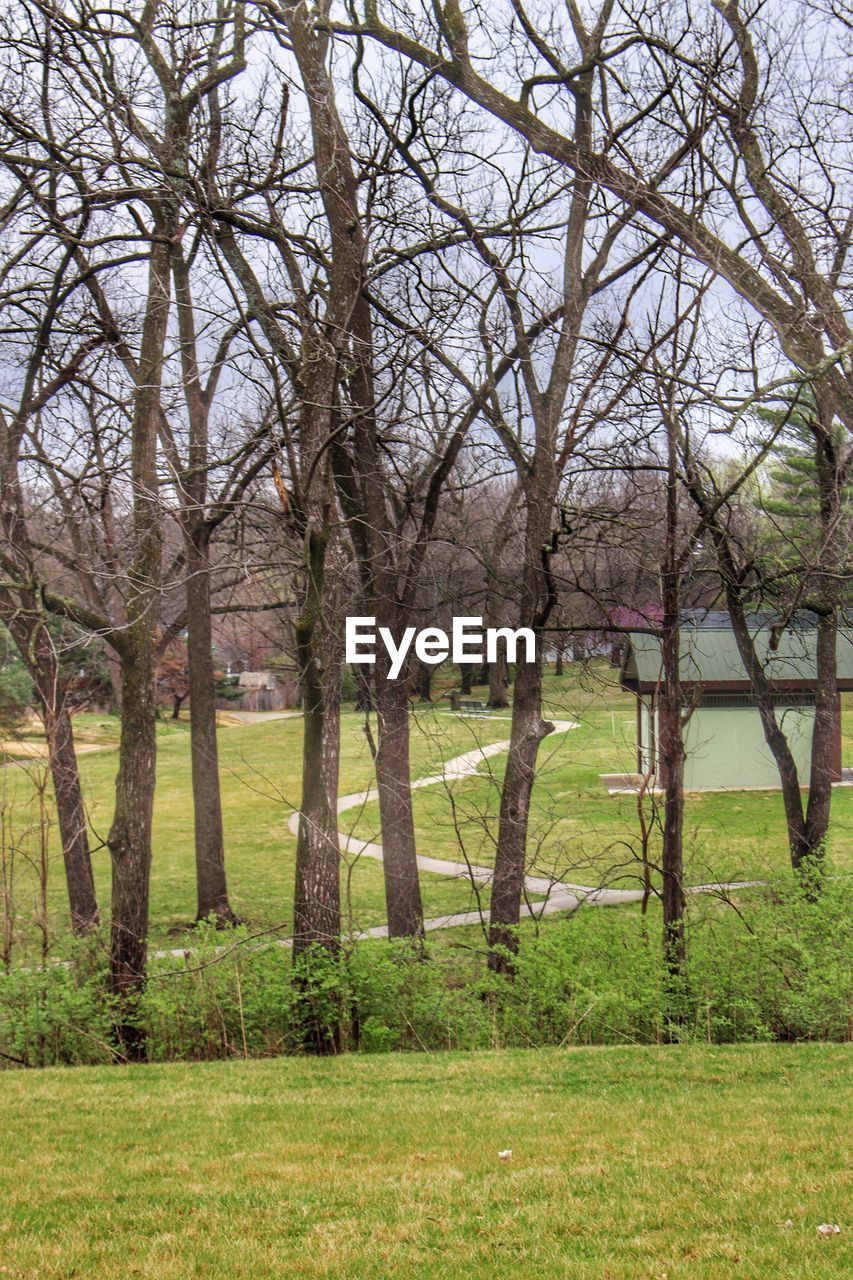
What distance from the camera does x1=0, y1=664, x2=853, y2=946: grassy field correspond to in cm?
1366

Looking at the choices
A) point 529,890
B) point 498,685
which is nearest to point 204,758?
point 529,890

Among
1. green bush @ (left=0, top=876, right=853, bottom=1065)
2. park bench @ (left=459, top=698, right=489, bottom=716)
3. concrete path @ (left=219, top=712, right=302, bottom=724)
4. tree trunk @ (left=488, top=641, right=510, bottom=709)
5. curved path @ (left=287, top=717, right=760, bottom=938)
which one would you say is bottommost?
curved path @ (left=287, top=717, right=760, bottom=938)

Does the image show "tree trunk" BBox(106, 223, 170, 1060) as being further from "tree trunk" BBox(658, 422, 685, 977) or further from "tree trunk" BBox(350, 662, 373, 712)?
"tree trunk" BBox(658, 422, 685, 977)

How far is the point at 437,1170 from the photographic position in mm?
4828

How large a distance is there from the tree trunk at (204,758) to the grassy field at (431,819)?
850 mm

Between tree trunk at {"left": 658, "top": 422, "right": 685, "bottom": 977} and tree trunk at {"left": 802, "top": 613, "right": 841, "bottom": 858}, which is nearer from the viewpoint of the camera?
tree trunk at {"left": 658, "top": 422, "right": 685, "bottom": 977}

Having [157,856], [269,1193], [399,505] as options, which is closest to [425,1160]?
[269,1193]

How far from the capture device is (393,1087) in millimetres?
6840

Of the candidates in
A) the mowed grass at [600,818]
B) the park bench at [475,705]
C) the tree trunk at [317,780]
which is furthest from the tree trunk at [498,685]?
the tree trunk at [317,780]

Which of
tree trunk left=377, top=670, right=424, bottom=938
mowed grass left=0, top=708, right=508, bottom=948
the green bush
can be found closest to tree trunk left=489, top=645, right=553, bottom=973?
mowed grass left=0, top=708, right=508, bottom=948

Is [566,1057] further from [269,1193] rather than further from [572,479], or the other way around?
[572,479]

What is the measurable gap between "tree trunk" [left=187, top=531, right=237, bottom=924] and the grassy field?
2.79 ft

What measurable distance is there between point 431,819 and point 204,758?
639cm

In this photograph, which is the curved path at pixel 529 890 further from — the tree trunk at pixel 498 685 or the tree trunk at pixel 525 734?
the tree trunk at pixel 498 685
